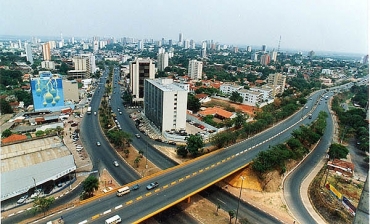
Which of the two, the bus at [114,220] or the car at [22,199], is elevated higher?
the bus at [114,220]

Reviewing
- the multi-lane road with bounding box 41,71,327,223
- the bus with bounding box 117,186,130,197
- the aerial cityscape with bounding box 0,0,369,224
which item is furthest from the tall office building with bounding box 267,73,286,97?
the bus with bounding box 117,186,130,197

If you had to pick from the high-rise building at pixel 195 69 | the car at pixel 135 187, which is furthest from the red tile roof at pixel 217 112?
the high-rise building at pixel 195 69

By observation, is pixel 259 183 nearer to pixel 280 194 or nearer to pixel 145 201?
pixel 280 194

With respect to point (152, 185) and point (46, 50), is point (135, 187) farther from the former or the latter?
point (46, 50)

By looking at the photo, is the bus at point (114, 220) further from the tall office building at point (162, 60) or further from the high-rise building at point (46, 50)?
the high-rise building at point (46, 50)

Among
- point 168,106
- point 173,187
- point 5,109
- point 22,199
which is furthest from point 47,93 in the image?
point 173,187

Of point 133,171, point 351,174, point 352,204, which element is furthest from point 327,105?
point 133,171

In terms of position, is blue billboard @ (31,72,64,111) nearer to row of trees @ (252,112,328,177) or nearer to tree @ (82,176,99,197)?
tree @ (82,176,99,197)
